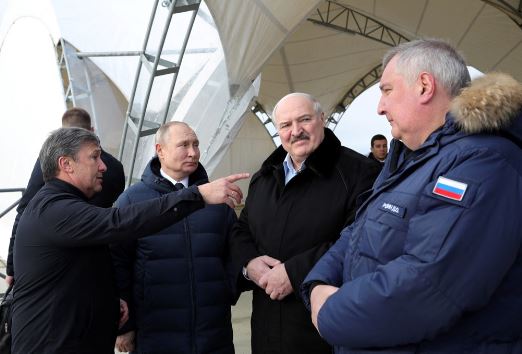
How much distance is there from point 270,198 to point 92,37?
8541mm

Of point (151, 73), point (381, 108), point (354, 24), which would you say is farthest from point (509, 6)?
point (381, 108)

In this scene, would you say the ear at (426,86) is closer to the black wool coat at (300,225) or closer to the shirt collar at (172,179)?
the black wool coat at (300,225)

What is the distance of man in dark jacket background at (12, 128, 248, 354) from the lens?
195 centimetres

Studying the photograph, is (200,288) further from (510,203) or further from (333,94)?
(333,94)

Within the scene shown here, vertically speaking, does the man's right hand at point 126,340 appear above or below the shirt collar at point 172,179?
below

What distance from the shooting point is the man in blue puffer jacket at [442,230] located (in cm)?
114

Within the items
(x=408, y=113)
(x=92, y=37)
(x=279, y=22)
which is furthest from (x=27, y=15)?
(x=408, y=113)

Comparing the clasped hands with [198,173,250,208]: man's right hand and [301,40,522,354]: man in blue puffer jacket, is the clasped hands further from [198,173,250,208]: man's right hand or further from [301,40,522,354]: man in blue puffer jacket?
[301,40,522,354]: man in blue puffer jacket

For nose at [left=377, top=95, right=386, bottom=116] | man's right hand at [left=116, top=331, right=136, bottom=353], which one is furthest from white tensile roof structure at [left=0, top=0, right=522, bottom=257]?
nose at [left=377, top=95, right=386, bottom=116]

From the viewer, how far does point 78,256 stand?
6.64ft

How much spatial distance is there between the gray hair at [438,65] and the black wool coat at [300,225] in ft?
2.64

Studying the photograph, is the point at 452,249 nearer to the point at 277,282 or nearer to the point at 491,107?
the point at 491,107

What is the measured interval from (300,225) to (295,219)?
3 centimetres

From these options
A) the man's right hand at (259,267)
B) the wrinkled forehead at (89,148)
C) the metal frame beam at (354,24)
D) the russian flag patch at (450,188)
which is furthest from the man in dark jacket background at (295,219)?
the metal frame beam at (354,24)
